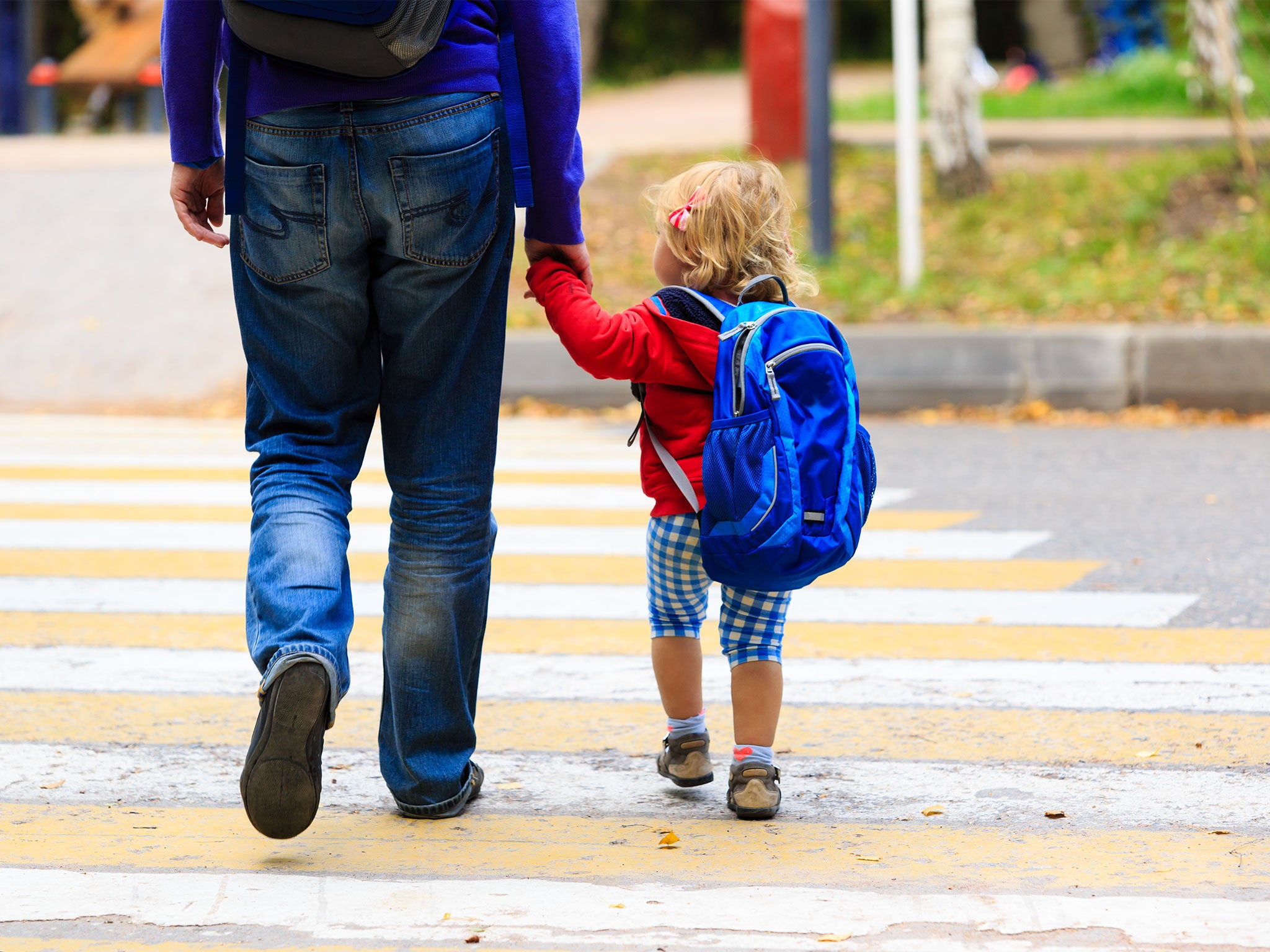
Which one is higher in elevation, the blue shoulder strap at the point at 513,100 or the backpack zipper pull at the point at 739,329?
the blue shoulder strap at the point at 513,100

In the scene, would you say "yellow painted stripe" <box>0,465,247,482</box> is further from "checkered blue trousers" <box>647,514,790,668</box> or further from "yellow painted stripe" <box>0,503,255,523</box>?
"checkered blue trousers" <box>647,514,790,668</box>

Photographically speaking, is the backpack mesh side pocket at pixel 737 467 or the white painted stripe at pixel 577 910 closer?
the white painted stripe at pixel 577 910

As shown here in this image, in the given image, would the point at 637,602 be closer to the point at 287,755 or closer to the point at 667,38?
the point at 287,755

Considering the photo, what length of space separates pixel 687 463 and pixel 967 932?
998 mm

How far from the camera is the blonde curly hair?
3.00m

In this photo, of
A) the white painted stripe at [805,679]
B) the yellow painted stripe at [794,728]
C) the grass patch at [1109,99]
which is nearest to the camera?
the yellow painted stripe at [794,728]

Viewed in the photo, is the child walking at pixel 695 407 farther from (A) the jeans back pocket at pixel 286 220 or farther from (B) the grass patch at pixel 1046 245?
(B) the grass patch at pixel 1046 245

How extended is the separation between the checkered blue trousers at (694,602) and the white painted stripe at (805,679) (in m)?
0.76

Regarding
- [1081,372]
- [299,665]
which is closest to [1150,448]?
[1081,372]

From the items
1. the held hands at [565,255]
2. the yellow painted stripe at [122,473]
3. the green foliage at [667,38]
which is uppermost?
the green foliage at [667,38]

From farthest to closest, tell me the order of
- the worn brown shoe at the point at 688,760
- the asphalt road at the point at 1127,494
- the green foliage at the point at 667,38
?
the green foliage at the point at 667,38 → the asphalt road at the point at 1127,494 → the worn brown shoe at the point at 688,760

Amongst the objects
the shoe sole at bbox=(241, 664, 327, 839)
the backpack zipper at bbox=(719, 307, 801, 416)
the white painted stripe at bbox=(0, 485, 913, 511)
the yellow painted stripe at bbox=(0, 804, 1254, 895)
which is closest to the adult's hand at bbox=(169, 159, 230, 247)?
the shoe sole at bbox=(241, 664, 327, 839)

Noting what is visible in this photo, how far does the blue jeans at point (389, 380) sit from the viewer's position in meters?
2.65

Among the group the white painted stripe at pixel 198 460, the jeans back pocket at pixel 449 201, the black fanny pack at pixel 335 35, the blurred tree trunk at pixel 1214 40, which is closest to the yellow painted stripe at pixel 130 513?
the white painted stripe at pixel 198 460
